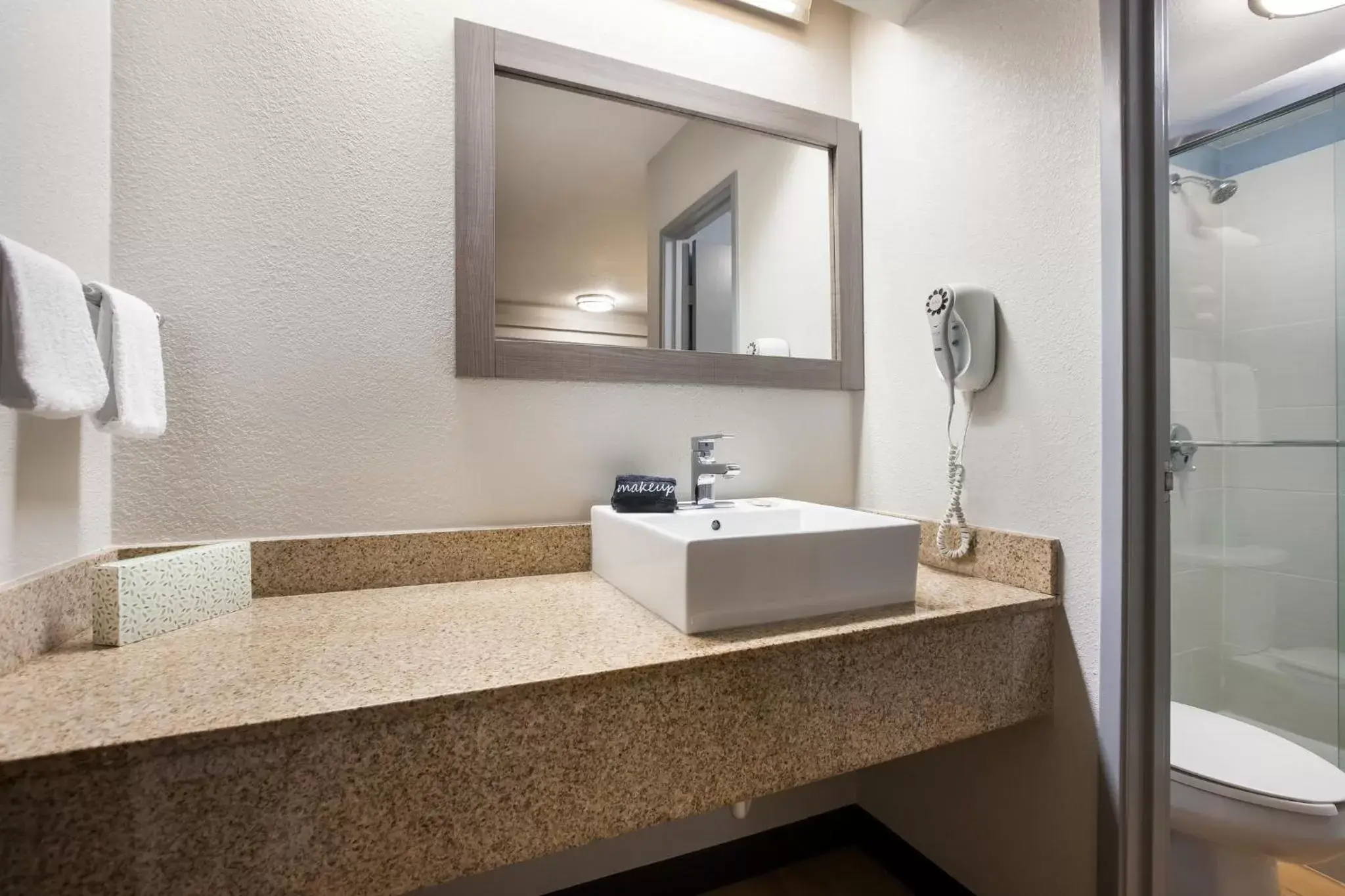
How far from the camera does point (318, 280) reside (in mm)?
1112

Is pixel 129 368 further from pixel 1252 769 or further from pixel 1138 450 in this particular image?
pixel 1252 769

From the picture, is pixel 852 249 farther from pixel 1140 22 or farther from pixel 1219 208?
pixel 1219 208

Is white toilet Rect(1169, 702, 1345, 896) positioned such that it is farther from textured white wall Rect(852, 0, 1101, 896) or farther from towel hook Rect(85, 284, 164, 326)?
towel hook Rect(85, 284, 164, 326)

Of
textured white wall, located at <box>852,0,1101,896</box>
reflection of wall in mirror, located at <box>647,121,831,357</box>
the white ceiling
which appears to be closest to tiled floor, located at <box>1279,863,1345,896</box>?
textured white wall, located at <box>852,0,1101,896</box>

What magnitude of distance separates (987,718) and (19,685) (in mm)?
1392

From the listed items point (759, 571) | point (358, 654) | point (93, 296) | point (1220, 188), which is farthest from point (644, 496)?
point (1220, 188)

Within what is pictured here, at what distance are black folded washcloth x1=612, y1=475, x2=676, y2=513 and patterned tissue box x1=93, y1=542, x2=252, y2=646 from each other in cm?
68

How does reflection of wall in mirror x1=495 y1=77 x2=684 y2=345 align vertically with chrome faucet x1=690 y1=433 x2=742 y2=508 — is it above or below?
above

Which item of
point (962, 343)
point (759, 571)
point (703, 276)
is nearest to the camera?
point (759, 571)

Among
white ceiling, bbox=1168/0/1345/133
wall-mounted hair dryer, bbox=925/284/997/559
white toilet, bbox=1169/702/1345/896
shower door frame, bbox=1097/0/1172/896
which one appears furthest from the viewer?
white ceiling, bbox=1168/0/1345/133

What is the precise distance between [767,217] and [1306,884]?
7.29 ft

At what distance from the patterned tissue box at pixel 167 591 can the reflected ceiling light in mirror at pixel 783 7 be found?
1.65 metres

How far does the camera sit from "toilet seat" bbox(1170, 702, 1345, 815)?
1071 mm

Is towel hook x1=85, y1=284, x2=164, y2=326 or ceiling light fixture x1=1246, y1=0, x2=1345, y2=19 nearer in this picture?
towel hook x1=85, y1=284, x2=164, y2=326
